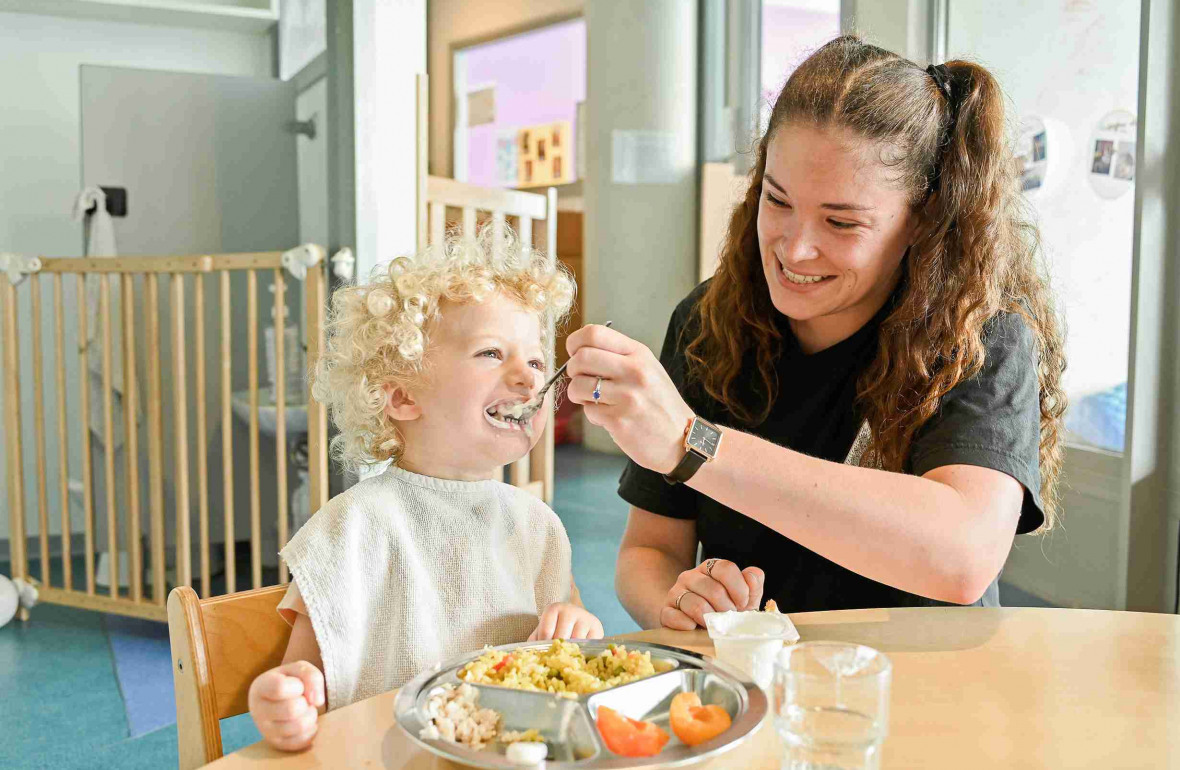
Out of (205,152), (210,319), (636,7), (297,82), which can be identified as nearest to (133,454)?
(210,319)

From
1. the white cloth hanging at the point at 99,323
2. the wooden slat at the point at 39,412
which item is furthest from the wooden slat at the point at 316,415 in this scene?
the wooden slat at the point at 39,412

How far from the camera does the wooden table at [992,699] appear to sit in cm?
73

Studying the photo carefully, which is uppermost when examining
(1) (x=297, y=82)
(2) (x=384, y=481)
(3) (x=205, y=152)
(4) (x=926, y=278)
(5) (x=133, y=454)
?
(1) (x=297, y=82)

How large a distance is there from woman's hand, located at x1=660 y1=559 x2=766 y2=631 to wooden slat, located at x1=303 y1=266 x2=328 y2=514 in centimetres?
180

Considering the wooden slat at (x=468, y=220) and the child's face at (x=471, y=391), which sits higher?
the wooden slat at (x=468, y=220)

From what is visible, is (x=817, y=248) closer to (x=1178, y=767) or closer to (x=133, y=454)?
(x=1178, y=767)

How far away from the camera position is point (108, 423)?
3111 mm

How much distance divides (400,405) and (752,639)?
51cm

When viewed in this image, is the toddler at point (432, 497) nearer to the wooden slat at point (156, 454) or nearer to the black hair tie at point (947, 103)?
the black hair tie at point (947, 103)

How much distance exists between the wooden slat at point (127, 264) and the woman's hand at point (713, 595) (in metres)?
2.18

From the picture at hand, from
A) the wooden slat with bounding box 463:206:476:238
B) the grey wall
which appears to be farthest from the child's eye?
the grey wall

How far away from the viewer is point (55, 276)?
10.2ft

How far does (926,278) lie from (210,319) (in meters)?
2.78

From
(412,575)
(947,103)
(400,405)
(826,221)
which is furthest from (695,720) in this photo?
(947,103)
